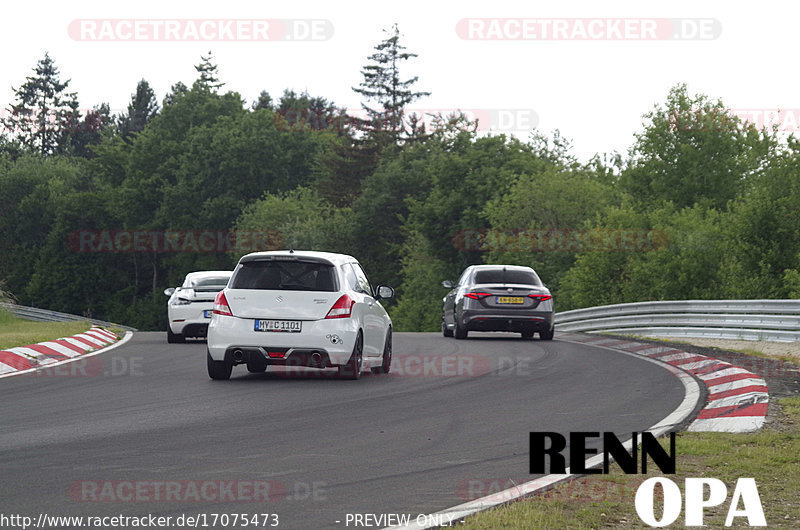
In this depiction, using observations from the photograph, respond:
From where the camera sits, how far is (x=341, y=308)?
13.5 metres

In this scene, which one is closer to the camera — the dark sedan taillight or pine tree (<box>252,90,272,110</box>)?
the dark sedan taillight

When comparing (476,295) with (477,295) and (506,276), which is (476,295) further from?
(506,276)

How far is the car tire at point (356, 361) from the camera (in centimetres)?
1359

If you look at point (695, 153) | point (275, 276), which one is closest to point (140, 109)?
point (695, 153)

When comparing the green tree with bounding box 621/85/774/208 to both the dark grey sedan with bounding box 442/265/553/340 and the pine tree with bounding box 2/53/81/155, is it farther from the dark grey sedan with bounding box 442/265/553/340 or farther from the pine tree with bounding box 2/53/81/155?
the pine tree with bounding box 2/53/81/155

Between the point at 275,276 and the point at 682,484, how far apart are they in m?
Result: 7.90

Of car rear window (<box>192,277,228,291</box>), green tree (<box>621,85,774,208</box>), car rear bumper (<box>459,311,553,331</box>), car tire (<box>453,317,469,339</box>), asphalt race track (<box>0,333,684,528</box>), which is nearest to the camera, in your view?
asphalt race track (<box>0,333,684,528</box>)

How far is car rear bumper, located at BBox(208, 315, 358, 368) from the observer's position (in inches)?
523

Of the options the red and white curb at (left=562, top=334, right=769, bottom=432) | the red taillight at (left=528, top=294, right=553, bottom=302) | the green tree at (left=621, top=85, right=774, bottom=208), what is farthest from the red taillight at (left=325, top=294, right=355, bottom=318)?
the green tree at (left=621, top=85, right=774, bottom=208)

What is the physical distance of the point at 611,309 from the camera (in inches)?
1156

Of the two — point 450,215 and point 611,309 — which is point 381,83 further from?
point 611,309

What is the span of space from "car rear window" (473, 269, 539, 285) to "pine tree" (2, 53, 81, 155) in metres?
107

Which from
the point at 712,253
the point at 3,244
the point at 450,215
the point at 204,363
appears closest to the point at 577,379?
the point at 204,363

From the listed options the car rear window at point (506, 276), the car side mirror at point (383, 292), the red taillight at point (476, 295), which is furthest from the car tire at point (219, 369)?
the car rear window at point (506, 276)
